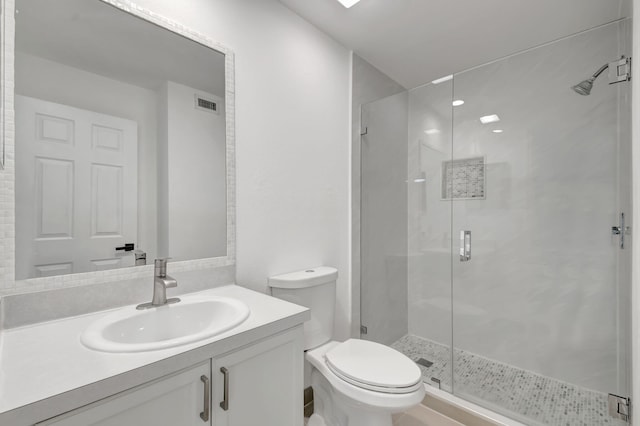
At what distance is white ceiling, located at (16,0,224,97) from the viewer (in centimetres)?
97

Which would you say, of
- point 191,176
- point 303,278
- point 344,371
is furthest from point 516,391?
point 191,176

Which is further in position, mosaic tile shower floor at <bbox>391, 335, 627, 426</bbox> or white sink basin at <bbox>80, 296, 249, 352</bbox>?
mosaic tile shower floor at <bbox>391, 335, 627, 426</bbox>

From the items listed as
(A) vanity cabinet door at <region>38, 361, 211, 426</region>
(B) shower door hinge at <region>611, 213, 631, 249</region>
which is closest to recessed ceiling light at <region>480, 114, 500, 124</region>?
(B) shower door hinge at <region>611, 213, 631, 249</region>

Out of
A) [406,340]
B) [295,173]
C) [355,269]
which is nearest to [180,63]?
[295,173]

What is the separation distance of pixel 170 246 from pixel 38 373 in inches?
25.3

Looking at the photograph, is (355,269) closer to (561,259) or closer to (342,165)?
(342,165)

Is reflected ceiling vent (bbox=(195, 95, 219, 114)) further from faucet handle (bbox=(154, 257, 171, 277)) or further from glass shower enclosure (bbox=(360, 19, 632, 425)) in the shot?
glass shower enclosure (bbox=(360, 19, 632, 425))

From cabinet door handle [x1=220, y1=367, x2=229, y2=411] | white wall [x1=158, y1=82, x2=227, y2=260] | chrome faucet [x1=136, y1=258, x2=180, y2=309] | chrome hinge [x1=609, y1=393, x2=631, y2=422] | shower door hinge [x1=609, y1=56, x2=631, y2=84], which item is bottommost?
chrome hinge [x1=609, y1=393, x2=631, y2=422]

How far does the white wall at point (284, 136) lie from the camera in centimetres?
148

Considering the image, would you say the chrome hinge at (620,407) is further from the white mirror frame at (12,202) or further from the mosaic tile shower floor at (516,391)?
the white mirror frame at (12,202)

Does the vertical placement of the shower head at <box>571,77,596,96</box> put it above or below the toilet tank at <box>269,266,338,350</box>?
above

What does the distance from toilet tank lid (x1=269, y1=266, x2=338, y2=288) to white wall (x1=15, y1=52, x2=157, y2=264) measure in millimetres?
612

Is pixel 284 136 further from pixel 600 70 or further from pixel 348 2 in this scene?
pixel 600 70

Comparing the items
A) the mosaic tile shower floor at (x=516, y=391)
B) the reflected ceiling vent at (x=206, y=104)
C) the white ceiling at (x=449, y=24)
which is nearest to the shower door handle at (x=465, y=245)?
the mosaic tile shower floor at (x=516, y=391)
